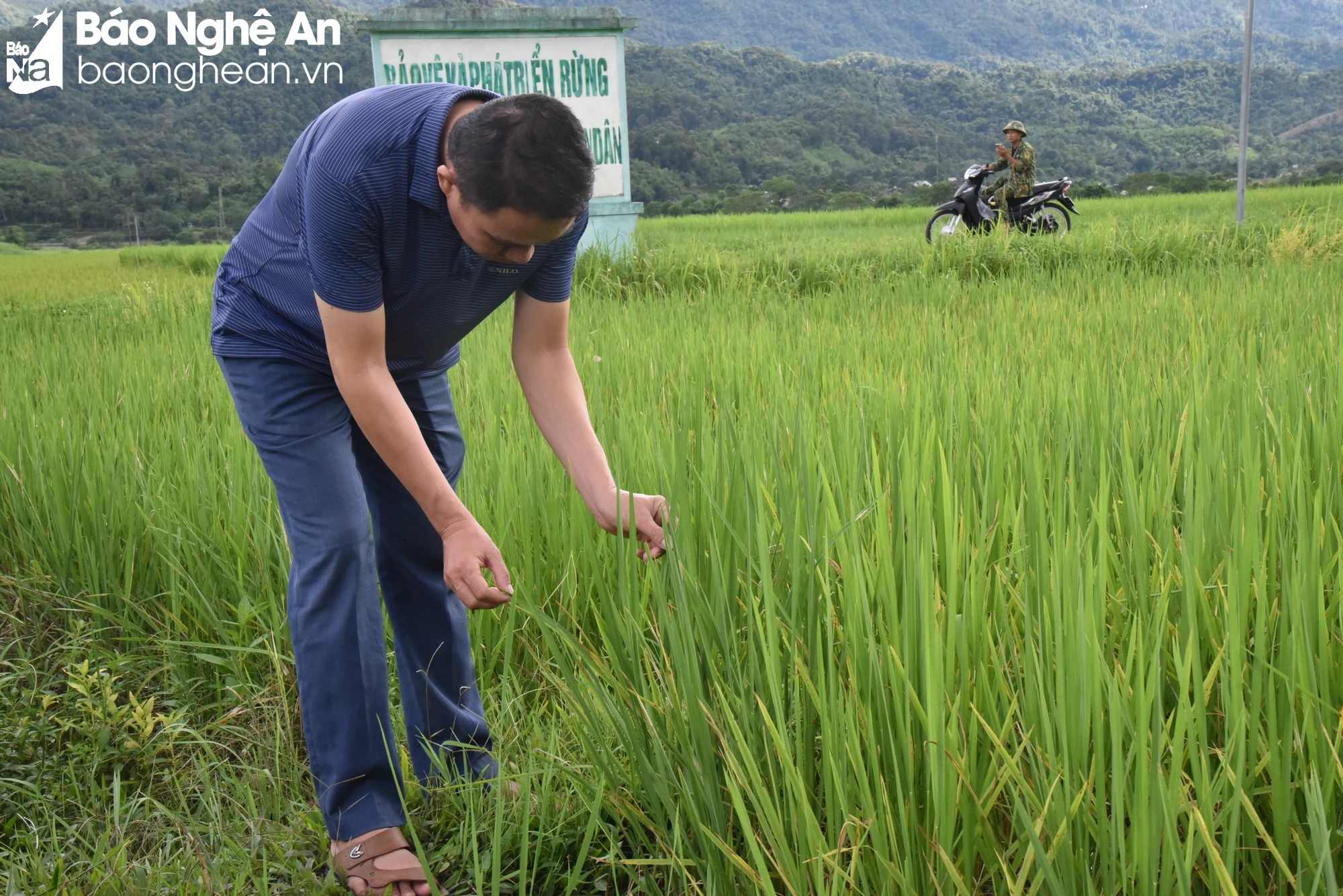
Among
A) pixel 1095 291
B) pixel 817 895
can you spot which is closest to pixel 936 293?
pixel 1095 291

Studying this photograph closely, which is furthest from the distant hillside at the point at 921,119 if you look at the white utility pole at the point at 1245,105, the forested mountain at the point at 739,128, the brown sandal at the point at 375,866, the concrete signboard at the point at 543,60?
the brown sandal at the point at 375,866

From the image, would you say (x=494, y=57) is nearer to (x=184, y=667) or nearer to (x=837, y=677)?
(x=184, y=667)

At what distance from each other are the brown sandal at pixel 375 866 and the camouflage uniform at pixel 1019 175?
9.49 metres

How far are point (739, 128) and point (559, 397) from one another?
53.0 metres

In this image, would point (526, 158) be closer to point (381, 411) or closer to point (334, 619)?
point (381, 411)

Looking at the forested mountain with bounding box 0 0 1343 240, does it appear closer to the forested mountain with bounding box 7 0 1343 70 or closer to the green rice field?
the green rice field

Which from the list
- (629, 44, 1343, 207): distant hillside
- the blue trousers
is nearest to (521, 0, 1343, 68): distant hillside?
(629, 44, 1343, 207): distant hillside

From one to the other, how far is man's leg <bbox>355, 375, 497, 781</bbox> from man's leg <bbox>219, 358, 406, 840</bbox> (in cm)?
16

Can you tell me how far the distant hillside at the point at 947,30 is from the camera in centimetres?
11819

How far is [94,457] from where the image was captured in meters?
2.68

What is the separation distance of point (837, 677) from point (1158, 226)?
6902 millimetres

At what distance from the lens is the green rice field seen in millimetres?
995

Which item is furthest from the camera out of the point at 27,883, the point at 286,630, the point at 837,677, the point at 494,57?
the point at 494,57

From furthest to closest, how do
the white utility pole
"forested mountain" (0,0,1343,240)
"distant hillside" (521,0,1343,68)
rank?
"distant hillside" (521,0,1343,68)
"forested mountain" (0,0,1343,240)
the white utility pole
